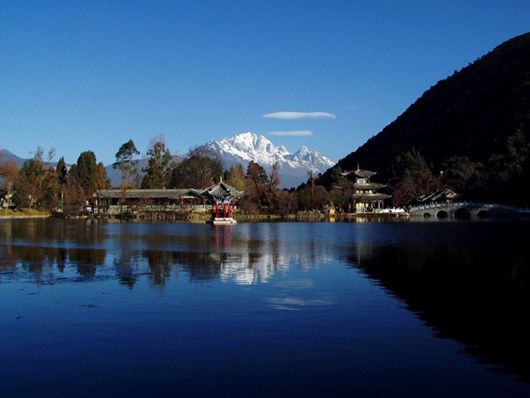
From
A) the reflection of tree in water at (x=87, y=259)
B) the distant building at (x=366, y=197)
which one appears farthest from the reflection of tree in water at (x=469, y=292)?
the distant building at (x=366, y=197)

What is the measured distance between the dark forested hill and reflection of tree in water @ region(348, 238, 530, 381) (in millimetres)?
88534

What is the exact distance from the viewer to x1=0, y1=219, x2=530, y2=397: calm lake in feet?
29.2

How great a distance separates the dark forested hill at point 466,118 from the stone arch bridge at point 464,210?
20829mm

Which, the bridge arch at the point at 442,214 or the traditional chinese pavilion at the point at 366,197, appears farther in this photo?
the traditional chinese pavilion at the point at 366,197

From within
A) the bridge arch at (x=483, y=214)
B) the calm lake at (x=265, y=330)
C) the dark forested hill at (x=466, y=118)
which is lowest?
the calm lake at (x=265, y=330)

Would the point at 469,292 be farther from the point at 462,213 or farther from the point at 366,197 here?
the point at 366,197

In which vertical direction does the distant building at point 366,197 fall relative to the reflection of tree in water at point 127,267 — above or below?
→ above

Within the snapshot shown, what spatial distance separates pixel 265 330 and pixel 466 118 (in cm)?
14752

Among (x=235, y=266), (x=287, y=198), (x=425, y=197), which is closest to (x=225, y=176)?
(x=287, y=198)

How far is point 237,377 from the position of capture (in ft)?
30.0

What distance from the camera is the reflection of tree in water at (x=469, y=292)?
36.5ft

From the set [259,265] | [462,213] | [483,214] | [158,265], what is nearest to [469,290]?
[259,265]

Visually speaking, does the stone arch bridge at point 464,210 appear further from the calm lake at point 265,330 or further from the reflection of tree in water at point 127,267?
the reflection of tree in water at point 127,267

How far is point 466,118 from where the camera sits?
487ft
